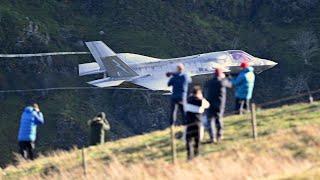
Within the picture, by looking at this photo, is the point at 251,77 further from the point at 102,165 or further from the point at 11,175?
the point at 11,175

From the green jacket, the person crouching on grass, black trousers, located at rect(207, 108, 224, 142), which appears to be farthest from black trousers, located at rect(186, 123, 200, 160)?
the green jacket

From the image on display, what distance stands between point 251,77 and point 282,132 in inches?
136

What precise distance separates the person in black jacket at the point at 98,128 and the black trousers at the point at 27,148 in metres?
2.30

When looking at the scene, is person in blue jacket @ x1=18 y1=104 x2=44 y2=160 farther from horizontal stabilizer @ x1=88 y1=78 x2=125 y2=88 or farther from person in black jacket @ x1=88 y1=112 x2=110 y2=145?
horizontal stabilizer @ x1=88 y1=78 x2=125 y2=88

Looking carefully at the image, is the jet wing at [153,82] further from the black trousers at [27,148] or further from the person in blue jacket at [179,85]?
the person in blue jacket at [179,85]

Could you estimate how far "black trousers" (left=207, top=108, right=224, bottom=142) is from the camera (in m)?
24.0

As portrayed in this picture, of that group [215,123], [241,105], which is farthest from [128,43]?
[215,123]

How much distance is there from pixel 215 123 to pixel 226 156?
1.92m

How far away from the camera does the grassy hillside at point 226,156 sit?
71.9 feet

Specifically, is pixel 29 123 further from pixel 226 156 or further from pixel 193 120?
pixel 226 156

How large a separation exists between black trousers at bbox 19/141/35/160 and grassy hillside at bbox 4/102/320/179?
0.39 m

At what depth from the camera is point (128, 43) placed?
351ft

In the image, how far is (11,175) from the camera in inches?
1123

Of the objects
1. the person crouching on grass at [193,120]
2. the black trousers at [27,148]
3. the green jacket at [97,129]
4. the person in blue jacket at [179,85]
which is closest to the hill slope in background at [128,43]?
the black trousers at [27,148]
